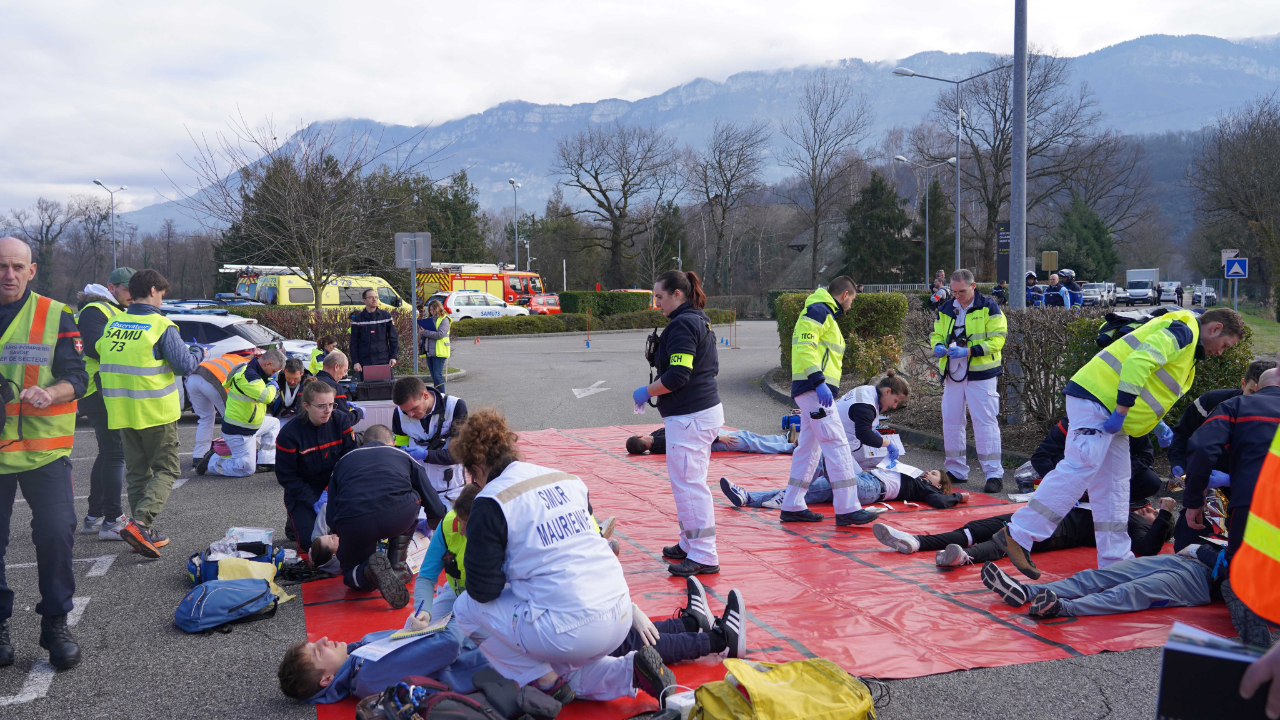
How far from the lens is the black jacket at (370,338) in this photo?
38.7 ft

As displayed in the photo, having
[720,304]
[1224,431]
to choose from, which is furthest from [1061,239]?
[1224,431]

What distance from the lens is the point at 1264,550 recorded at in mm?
1934

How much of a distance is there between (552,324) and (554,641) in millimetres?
31367

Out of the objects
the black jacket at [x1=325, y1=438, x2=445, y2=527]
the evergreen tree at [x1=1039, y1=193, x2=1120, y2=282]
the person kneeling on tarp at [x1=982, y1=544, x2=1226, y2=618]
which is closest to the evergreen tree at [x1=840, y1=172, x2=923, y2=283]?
the evergreen tree at [x1=1039, y1=193, x2=1120, y2=282]

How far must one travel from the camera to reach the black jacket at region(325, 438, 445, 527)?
4.91 metres

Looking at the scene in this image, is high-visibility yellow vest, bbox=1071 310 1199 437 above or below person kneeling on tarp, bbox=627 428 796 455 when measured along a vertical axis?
above

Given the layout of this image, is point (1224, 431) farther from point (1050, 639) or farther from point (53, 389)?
point (53, 389)

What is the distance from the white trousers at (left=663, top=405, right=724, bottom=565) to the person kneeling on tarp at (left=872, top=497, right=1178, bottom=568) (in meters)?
1.26

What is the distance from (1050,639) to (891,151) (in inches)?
3517

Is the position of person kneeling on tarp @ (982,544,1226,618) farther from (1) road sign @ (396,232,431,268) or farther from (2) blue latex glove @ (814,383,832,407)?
(1) road sign @ (396,232,431,268)

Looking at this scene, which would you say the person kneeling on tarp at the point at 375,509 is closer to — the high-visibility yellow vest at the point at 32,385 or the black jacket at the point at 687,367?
the high-visibility yellow vest at the point at 32,385

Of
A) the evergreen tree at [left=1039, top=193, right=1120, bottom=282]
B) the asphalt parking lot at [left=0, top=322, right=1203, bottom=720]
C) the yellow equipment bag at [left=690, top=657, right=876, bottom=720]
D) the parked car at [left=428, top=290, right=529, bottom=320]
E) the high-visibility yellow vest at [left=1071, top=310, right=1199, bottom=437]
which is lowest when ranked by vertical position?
the asphalt parking lot at [left=0, top=322, right=1203, bottom=720]

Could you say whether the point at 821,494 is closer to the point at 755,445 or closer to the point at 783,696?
the point at 755,445

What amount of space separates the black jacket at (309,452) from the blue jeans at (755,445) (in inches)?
186
